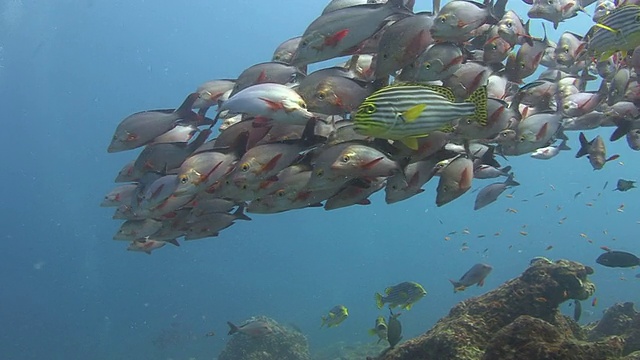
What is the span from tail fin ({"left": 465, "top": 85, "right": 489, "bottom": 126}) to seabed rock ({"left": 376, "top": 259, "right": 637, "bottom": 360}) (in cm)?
201

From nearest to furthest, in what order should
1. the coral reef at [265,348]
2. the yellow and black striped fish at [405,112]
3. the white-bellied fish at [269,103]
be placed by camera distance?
1. the yellow and black striped fish at [405,112]
2. the white-bellied fish at [269,103]
3. the coral reef at [265,348]

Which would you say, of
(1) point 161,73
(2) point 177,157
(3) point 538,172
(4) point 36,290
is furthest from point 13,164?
(3) point 538,172

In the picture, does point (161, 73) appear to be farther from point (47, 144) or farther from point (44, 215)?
point (44, 215)

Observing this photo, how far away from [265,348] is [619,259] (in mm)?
11806

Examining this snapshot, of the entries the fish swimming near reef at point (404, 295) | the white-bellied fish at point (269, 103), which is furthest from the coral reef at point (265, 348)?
the white-bellied fish at point (269, 103)

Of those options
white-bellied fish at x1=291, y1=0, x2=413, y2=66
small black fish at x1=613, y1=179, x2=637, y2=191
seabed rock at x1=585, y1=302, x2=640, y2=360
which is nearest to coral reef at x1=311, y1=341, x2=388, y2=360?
seabed rock at x1=585, y1=302, x2=640, y2=360

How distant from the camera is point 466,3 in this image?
13.0ft

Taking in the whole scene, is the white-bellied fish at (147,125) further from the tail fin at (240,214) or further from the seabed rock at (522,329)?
the seabed rock at (522,329)

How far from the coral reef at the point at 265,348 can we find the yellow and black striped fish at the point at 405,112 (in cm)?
1312

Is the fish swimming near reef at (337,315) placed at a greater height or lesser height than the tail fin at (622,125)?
lesser

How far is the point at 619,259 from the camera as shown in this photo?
26.2ft

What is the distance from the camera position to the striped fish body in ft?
13.8

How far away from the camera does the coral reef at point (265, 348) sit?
51.6 ft

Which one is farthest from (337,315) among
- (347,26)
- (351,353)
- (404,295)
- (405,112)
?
(351,353)
